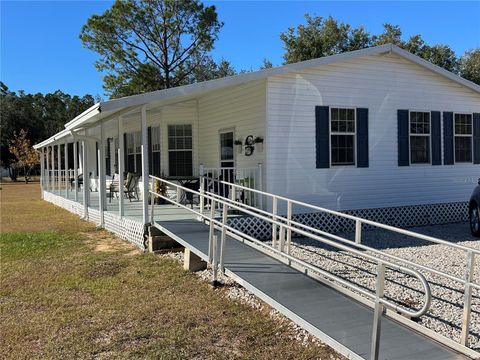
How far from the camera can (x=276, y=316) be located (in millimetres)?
4883

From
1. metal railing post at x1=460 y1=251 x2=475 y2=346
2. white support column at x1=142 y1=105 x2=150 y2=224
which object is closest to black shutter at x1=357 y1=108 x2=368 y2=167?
white support column at x1=142 y1=105 x2=150 y2=224

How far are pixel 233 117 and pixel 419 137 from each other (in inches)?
179

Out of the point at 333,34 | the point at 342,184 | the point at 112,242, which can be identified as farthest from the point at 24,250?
the point at 333,34

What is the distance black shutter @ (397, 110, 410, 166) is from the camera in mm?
10852

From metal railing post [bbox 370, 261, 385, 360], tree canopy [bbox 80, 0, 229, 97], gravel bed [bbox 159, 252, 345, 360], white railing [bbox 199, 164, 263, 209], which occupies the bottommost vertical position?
gravel bed [bbox 159, 252, 345, 360]

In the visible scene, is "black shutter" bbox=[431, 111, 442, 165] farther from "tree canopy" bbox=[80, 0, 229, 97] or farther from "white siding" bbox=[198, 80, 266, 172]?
"tree canopy" bbox=[80, 0, 229, 97]

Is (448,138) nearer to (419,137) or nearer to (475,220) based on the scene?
(419,137)

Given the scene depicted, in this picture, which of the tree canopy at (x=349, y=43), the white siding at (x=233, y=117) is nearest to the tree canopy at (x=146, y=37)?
the tree canopy at (x=349, y=43)

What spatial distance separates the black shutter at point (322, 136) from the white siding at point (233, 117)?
124 cm

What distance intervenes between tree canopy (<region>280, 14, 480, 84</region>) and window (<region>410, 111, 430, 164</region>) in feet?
65.0

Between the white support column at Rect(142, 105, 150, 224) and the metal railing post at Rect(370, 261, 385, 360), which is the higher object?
the white support column at Rect(142, 105, 150, 224)

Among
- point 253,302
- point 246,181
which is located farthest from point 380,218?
point 253,302

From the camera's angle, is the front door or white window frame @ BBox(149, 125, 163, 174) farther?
white window frame @ BBox(149, 125, 163, 174)

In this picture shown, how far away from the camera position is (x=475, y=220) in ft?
31.8
